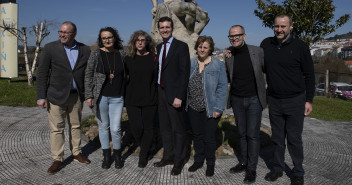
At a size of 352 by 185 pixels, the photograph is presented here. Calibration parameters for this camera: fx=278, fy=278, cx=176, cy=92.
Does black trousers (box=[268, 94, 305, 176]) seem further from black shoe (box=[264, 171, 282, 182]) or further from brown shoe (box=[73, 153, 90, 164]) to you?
brown shoe (box=[73, 153, 90, 164])

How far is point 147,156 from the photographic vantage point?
14.2 ft

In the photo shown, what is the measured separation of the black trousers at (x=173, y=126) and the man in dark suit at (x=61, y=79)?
3.86 ft

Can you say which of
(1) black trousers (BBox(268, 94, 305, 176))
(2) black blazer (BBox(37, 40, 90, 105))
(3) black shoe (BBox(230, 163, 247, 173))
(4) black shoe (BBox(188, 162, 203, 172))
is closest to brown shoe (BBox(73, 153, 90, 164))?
(2) black blazer (BBox(37, 40, 90, 105))

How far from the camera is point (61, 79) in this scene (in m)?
3.78

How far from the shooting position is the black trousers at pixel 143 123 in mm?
3947

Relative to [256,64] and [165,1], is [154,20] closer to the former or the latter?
[165,1]

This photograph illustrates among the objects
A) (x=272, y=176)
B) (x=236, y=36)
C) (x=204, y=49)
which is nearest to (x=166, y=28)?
(x=204, y=49)

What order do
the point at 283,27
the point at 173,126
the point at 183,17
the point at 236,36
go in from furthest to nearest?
the point at 183,17 < the point at 173,126 < the point at 236,36 < the point at 283,27

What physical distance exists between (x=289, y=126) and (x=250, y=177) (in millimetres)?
822

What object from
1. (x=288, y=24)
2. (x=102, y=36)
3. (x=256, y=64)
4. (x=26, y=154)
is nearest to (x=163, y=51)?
(x=102, y=36)

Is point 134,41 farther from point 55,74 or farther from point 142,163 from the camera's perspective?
point 142,163

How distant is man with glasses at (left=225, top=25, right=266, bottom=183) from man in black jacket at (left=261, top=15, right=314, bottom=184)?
0.15 metres

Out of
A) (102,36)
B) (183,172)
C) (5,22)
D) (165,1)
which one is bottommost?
(183,172)

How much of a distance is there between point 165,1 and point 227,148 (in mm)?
3540
